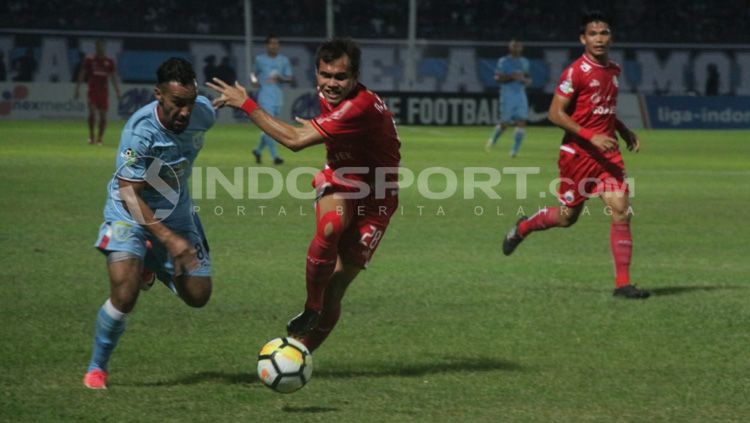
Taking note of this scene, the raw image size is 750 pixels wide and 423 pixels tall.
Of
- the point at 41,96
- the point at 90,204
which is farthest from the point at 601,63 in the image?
the point at 41,96

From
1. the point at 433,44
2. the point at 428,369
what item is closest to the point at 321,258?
the point at 428,369

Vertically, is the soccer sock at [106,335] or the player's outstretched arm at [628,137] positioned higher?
the player's outstretched arm at [628,137]

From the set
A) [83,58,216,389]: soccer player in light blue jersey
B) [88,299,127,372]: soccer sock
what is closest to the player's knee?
[83,58,216,389]: soccer player in light blue jersey

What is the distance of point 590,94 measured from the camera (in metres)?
10.5

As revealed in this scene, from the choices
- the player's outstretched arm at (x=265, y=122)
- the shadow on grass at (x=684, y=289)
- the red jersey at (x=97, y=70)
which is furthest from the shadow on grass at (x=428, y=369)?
the red jersey at (x=97, y=70)

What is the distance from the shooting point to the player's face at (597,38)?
33.7 ft

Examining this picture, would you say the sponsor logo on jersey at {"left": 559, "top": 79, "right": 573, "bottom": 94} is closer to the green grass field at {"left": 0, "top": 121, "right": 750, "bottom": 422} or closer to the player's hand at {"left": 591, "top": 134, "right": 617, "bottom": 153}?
the player's hand at {"left": 591, "top": 134, "right": 617, "bottom": 153}

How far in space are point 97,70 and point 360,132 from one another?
22867 mm

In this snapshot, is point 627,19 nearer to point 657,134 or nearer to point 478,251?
point 657,134

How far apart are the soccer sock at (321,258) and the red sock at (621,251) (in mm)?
3685

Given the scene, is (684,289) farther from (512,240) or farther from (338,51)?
(338,51)

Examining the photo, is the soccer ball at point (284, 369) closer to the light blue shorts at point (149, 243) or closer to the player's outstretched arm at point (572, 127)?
the light blue shorts at point (149, 243)

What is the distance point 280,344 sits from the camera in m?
6.80

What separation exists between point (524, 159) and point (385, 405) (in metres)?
19.9
